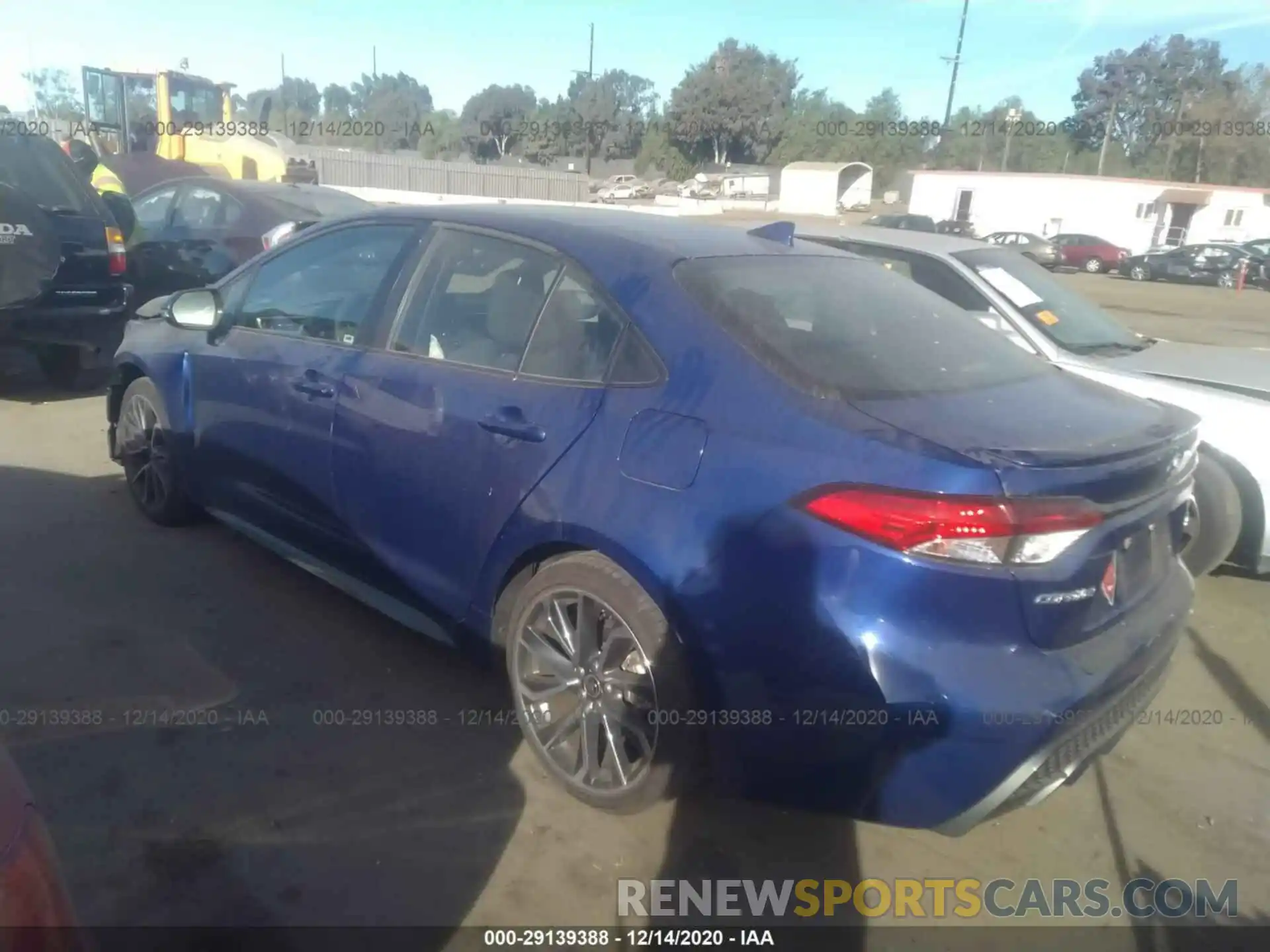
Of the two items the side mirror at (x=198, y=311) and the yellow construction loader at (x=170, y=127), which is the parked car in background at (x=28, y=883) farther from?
the yellow construction loader at (x=170, y=127)

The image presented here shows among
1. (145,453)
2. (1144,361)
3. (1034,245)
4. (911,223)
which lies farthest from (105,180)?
(1034,245)

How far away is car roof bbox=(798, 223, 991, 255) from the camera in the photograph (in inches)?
230

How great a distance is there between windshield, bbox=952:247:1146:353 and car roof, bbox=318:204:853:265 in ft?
6.75

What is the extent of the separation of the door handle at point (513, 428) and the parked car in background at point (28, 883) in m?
1.75

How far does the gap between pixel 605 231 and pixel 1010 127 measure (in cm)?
6144

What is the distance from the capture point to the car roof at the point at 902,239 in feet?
19.2

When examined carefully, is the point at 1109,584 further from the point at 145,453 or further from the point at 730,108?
the point at 730,108

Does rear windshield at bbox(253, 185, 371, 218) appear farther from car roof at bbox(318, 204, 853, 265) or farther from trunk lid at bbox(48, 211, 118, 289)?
car roof at bbox(318, 204, 853, 265)

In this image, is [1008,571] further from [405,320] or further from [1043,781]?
[405,320]

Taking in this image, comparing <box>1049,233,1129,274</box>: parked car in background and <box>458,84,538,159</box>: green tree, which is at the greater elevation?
<box>458,84,538,159</box>: green tree

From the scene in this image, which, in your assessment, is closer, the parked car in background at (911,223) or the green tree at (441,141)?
the parked car in background at (911,223)

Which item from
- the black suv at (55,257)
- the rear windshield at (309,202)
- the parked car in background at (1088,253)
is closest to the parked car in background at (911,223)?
the parked car in background at (1088,253)

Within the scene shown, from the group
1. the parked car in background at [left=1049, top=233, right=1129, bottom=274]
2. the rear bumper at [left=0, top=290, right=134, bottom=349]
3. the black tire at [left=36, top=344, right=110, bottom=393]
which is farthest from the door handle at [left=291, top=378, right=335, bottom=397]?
the parked car in background at [left=1049, top=233, right=1129, bottom=274]

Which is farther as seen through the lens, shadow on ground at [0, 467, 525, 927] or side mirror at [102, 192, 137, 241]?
side mirror at [102, 192, 137, 241]
